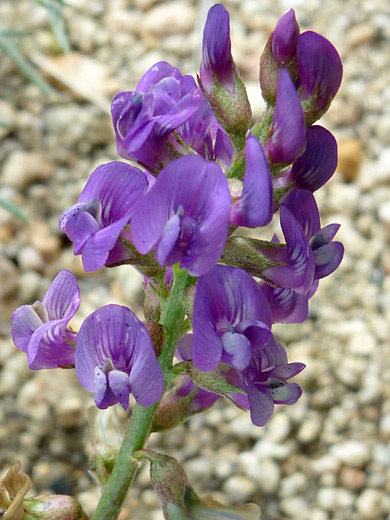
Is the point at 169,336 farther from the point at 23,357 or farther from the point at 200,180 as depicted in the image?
the point at 23,357

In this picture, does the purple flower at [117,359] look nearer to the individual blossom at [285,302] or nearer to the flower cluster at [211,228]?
the flower cluster at [211,228]

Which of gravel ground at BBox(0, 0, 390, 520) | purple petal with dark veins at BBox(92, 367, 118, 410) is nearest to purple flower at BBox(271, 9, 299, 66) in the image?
purple petal with dark veins at BBox(92, 367, 118, 410)

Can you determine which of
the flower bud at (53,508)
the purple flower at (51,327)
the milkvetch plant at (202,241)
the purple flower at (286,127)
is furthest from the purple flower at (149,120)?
the flower bud at (53,508)

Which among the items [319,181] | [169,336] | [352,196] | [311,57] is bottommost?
[169,336]

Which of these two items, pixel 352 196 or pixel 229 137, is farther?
pixel 352 196

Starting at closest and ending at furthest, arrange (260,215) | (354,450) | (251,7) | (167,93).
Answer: (260,215) → (167,93) → (354,450) → (251,7)

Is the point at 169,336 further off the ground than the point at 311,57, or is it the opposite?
the point at 311,57

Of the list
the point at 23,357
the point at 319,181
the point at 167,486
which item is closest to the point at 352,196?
the point at 23,357

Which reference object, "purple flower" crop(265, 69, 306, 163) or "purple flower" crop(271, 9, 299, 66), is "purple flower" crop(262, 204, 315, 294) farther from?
"purple flower" crop(271, 9, 299, 66)
